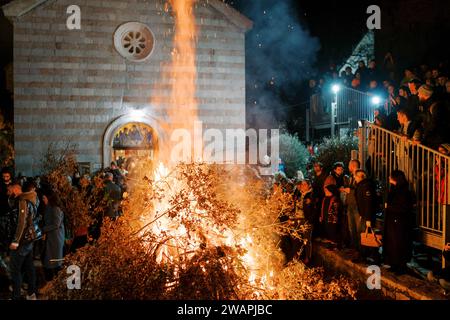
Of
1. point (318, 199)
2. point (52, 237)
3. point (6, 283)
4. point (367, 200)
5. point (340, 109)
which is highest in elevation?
point (340, 109)

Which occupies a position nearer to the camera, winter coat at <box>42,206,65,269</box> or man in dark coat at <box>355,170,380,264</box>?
man in dark coat at <box>355,170,380,264</box>

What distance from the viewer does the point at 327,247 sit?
28.2 ft

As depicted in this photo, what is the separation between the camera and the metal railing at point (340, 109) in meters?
14.8

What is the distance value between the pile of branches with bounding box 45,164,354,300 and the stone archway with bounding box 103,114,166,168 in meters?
9.63

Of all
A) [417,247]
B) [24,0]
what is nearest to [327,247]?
[417,247]

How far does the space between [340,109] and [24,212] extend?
41.5 ft

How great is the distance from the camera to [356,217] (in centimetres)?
804

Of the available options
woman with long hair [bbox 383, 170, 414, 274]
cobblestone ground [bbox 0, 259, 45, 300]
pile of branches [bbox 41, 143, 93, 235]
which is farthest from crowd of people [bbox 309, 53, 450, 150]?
cobblestone ground [bbox 0, 259, 45, 300]

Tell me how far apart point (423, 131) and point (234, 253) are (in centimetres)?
464

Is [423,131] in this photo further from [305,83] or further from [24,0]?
[305,83]

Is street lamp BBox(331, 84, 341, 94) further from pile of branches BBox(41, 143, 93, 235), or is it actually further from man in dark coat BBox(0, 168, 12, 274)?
man in dark coat BBox(0, 168, 12, 274)

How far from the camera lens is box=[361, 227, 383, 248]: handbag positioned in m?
7.41

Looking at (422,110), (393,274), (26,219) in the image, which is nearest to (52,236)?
(26,219)

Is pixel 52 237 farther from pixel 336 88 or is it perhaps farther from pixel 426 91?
pixel 336 88
